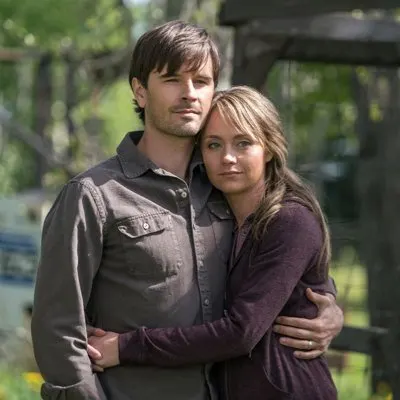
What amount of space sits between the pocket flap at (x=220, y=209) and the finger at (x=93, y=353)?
0.53 meters

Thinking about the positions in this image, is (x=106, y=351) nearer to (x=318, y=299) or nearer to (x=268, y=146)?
(x=318, y=299)

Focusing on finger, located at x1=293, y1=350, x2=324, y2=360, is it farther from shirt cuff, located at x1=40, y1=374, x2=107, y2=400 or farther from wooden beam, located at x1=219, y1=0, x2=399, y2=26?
wooden beam, located at x1=219, y1=0, x2=399, y2=26

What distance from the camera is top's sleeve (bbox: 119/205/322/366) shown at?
9.98ft

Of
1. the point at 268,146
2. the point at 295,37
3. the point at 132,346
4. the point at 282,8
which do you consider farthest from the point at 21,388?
the point at 268,146

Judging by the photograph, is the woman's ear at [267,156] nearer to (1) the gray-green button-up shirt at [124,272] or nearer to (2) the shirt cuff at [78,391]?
(1) the gray-green button-up shirt at [124,272]

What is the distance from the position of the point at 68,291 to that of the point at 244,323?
474 mm

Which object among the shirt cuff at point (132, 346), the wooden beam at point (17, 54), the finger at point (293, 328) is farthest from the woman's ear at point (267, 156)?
the wooden beam at point (17, 54)

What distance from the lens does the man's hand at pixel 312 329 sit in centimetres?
313

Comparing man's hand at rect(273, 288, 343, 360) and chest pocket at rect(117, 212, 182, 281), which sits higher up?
chest pocket at rect(117, 212, 182, 281)

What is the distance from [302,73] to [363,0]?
4440 millimetres

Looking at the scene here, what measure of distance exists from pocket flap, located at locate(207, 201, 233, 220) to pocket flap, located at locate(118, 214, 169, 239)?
22 cm

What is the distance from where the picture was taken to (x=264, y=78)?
5152 millimetres

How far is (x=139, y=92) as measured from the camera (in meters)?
3.23

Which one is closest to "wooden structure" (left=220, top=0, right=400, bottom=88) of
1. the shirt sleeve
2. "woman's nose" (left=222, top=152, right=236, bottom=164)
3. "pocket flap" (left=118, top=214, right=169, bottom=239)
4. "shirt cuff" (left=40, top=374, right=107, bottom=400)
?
"woman's nose" (left=222, top=152, right=236, bottom=164)
